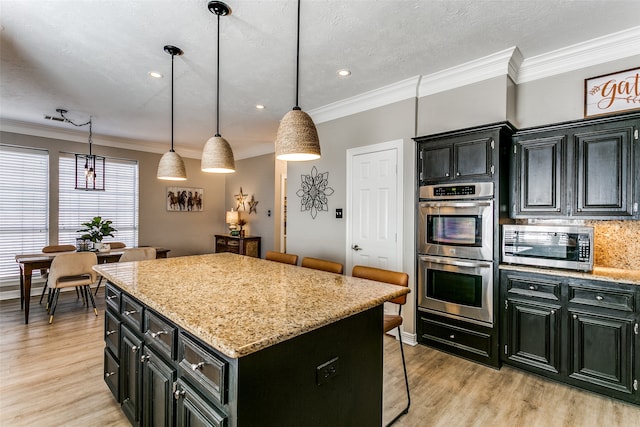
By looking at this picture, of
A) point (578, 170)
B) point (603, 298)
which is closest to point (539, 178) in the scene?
point (578, 170)

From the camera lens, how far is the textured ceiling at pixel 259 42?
2.18 m

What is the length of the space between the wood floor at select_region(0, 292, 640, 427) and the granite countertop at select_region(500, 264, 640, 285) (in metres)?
0.91

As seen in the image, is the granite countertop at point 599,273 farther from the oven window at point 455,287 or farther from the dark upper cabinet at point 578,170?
Result: the dark upper cabinet at point 578,170

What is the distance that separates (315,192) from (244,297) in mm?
2898

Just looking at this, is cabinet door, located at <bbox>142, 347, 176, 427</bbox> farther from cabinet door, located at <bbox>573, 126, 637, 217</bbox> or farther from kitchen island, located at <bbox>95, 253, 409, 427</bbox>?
cabinet door, located at <bbox>573, 126, 637, 217</bbox>

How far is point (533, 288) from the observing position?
8.70 ft

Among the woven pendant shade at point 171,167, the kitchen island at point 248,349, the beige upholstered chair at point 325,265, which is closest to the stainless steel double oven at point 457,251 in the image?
the beige upholstered chair at point 325,265

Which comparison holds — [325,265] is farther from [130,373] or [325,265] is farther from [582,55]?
[582,55]

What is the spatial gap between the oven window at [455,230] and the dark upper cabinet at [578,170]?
15.1 inches

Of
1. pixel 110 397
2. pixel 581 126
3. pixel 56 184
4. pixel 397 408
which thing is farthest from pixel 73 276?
pixel 581 126

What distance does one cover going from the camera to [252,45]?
2658 millimetres

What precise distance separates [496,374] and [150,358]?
272 cm


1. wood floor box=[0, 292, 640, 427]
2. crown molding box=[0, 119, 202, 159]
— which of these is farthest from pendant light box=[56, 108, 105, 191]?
wood floor box=[0, 292, 640, 427]

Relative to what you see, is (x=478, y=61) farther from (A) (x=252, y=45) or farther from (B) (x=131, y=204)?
(B) (x=131, y=204)
